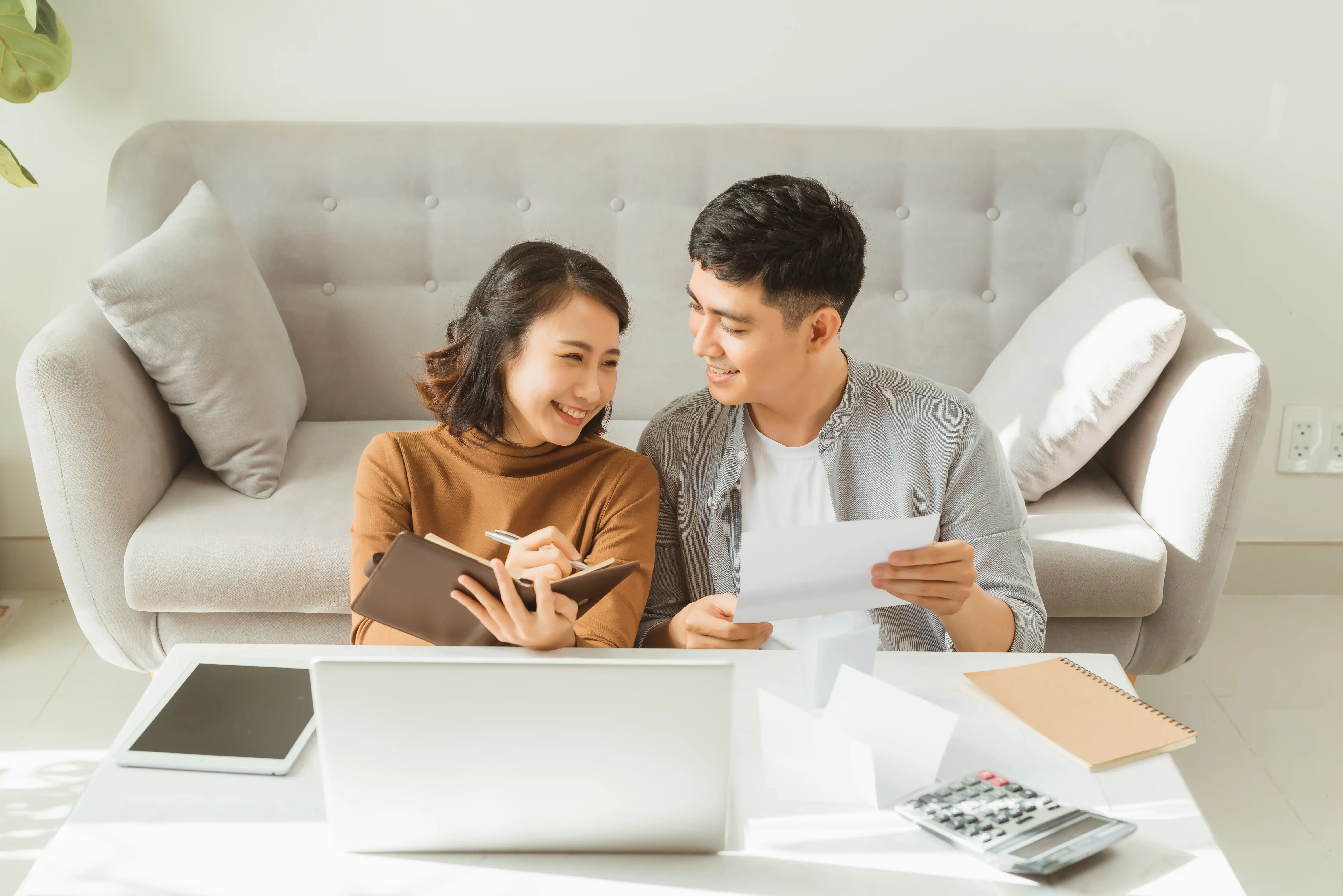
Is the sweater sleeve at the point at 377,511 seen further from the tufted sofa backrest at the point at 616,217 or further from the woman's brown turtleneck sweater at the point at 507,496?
the tufted sofa backrest at the point at 616,217

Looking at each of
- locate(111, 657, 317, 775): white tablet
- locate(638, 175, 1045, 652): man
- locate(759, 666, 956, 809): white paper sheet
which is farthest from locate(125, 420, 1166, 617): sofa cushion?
locate(759, 666, 956, 809): white paper sheet

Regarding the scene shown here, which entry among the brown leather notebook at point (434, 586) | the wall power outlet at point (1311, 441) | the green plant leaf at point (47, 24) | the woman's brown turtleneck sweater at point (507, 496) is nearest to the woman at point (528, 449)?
the woman's brown turtleneck sweater at point (507, 496)

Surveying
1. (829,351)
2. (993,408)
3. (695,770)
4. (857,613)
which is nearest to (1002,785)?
(695,770)

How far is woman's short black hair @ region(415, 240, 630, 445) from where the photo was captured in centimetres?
137

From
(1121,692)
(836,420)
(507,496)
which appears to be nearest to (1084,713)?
(1121,692)

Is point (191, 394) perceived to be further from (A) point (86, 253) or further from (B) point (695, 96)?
(B) point (695, 96)

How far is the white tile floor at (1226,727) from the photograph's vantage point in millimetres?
1655

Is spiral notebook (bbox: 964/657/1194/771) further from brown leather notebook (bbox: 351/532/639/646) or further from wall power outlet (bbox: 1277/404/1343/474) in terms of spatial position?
wall power outlet (bbox: 1277/404/1343/474)

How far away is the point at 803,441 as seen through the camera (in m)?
1.43

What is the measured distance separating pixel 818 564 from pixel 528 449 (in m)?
0.51

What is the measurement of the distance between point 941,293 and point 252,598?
1.46 meters

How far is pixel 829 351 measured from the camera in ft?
4.56

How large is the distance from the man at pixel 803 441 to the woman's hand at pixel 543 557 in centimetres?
21

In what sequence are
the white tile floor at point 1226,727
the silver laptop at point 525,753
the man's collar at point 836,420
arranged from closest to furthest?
1. the silver laptop at point 525,753
2. the man's collar at point 836,420
3. the white tile floor at point 1226,727
